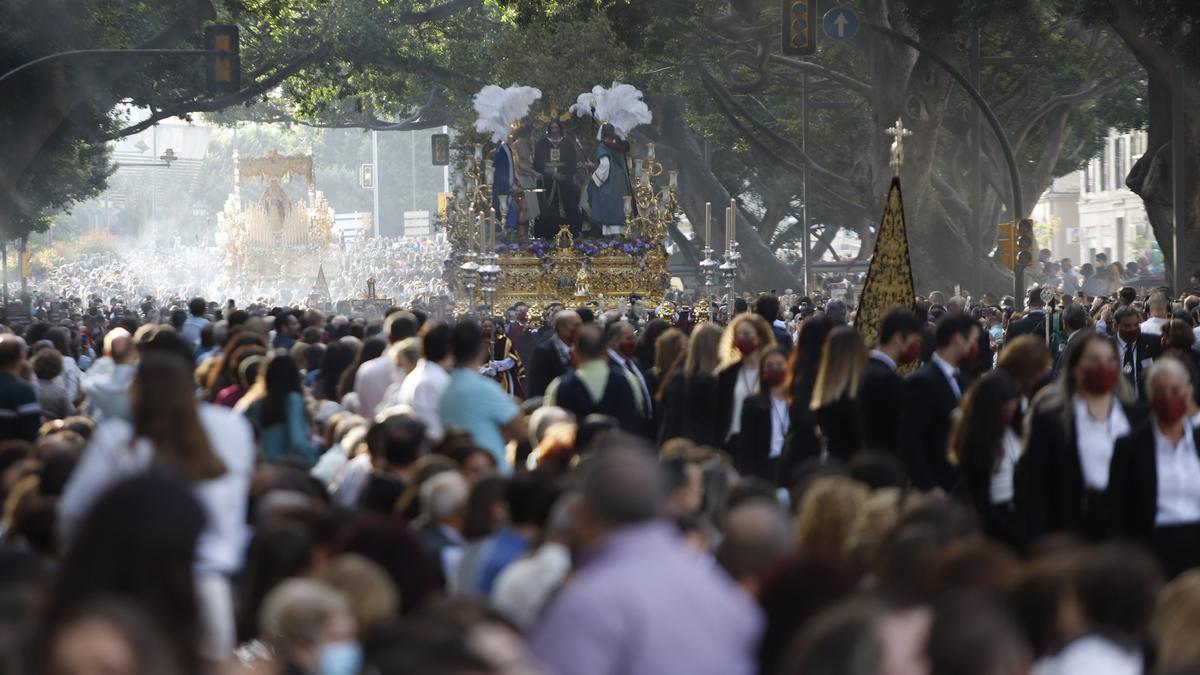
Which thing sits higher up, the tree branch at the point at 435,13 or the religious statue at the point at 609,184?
the tree branch at the point at 435,13

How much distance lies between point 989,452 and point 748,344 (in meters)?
2.75

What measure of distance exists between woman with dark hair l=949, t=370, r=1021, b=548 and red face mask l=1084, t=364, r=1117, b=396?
1.10 feet

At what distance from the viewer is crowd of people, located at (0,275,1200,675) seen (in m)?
4.66

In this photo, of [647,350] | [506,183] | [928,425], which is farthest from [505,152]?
[928,425]

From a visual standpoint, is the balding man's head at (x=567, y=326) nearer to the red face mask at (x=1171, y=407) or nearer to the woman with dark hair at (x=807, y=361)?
the woman with dark hair at (x=807, y=361)

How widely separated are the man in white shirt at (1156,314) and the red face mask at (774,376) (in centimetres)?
625

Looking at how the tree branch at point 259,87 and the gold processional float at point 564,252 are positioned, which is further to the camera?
the tree branch at point 259,87

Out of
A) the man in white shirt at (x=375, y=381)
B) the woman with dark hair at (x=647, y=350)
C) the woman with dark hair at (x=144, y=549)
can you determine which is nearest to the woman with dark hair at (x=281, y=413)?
the man in white shirt at (x=375, y=381)

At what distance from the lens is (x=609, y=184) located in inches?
1132

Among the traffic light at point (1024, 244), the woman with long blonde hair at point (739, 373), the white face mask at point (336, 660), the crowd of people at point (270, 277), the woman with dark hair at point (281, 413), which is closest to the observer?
the white face mask at point (336, 660)

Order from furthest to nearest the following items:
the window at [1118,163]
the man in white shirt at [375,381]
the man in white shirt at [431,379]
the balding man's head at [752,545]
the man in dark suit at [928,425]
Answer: the window at [1118,163] → the man in white shirt at [375,381] → the man in white shirt at [431,379] → the man in dark suit at [928,425] → the balding man's head at [752,545]

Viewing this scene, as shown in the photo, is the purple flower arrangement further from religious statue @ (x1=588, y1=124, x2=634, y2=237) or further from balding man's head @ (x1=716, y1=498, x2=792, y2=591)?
balding man's head @ (x1=716, y1=498, x2=792, y2=591)

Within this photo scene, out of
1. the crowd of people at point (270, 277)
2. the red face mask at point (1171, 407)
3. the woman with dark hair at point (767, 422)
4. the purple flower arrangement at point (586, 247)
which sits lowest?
the crowd of people at point (270, 277)

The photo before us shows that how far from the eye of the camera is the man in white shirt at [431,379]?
34.8 feet
